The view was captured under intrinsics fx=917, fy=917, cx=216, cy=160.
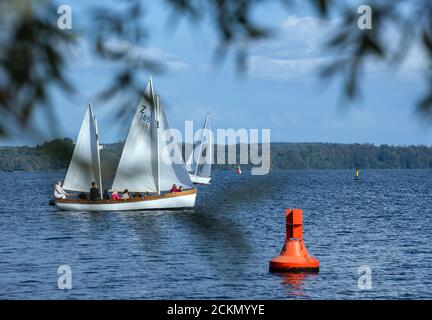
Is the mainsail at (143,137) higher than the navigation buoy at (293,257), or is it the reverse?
the mainsail at (143,137)

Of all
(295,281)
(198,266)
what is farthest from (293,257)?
(198,266)

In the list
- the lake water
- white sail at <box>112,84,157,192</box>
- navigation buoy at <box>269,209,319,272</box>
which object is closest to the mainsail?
white sail at <box>112,84,157,192</box>

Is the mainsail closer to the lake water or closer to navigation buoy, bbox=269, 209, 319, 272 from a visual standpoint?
the lake water

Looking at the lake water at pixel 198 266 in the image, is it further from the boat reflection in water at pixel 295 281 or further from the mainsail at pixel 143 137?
the mainsail at pixel 143 137

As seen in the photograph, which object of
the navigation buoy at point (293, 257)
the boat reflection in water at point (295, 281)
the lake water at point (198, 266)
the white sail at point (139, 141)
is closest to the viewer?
the white sail at point (139, 141)

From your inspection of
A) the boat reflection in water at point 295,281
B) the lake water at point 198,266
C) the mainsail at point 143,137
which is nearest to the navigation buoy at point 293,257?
the boat reflection in water at point 295,281

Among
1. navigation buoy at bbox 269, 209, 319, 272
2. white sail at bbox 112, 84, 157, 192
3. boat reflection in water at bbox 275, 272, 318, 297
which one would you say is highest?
white sail at bbox 112, 84, 157, 192

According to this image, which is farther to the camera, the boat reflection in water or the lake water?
the lake water

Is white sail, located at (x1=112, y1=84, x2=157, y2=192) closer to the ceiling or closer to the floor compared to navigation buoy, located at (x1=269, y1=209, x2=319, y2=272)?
closer to the ceiling

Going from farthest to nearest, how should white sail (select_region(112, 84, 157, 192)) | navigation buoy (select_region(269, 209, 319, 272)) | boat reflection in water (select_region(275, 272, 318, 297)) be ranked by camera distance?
navigation buoy (select_region(269, 209, 319, 272))
boat reflection in water (select_region(275, 272, 318, 297))
white sail (select_region(112, 84, 157, 192))

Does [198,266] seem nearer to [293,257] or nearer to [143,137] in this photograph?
[293,257]

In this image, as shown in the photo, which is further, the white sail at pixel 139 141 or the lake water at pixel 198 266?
the lake water at pixel 198 266
